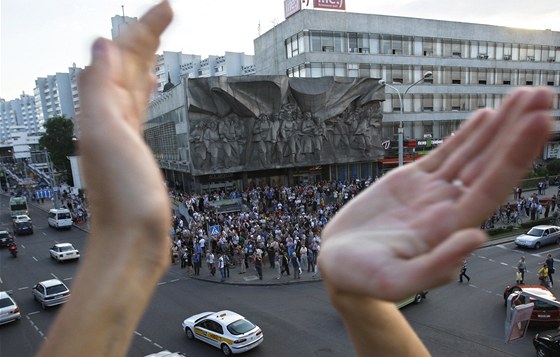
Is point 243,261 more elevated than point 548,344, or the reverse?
point 548,344

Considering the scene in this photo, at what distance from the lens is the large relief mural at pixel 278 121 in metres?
31.9

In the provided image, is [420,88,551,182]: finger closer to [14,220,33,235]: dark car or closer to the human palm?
the human palm

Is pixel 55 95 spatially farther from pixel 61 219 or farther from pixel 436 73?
pixel 436 73

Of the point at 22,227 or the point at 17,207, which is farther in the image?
the point at 17,207

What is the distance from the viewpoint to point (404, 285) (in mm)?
2031

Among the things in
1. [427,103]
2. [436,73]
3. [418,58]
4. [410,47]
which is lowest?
[427,103]

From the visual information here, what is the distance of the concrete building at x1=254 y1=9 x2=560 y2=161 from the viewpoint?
1570 inches

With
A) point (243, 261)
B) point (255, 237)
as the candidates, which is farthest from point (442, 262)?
point (255, 237)

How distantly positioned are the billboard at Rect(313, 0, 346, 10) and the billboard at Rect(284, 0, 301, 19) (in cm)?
174

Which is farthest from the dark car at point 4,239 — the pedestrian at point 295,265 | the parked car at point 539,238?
the parked car at point 539,238

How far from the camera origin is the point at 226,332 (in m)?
11.7

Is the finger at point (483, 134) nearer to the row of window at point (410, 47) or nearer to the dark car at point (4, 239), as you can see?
the dark car at point (4, 239)

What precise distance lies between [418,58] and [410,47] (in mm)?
1580

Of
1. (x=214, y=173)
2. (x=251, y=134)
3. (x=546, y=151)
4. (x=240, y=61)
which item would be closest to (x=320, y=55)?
(x=251, y=134)
